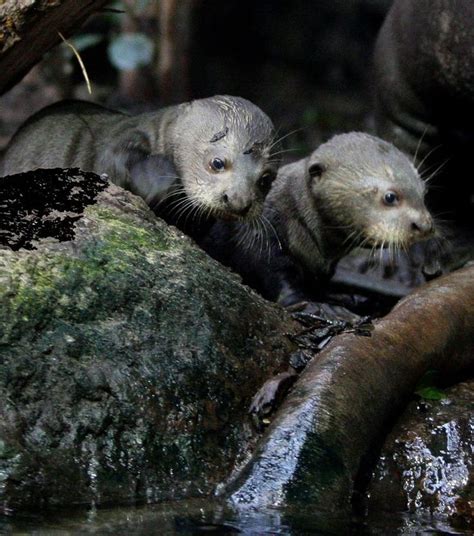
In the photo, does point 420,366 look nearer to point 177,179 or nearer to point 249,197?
point 249,197

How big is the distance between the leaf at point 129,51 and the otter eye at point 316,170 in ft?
9.36

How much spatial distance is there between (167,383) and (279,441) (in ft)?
1.16

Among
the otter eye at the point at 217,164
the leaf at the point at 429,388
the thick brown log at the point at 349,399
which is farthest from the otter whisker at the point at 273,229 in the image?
the leaf at the point at 429,388

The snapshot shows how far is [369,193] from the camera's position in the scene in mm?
5004

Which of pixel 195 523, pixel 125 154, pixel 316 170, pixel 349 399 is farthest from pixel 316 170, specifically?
pixel 195 523

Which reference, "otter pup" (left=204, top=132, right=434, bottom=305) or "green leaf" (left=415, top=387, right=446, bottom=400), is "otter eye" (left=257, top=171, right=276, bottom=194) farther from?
"green leaf" (left=415, top=387, right=446, bottom=400)

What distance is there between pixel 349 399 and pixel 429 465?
1.05ft

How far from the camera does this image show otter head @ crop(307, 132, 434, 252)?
4.94 metres

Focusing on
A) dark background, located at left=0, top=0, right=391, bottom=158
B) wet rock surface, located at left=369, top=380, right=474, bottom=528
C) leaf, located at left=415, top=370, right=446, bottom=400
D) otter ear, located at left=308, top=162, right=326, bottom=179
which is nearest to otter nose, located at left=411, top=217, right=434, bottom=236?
otter ear, located at left=308, top=162, right=326, bottom=179

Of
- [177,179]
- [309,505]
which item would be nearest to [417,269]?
[177,179]

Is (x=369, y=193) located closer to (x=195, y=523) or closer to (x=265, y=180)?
(x=265, y=180)

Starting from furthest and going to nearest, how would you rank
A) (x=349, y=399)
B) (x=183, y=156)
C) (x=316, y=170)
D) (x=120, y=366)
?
(x=316, y=170)
(x=183, y=156)
(x=349, y=399)
(x=120, y=366)

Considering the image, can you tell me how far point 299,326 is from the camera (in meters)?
4.07

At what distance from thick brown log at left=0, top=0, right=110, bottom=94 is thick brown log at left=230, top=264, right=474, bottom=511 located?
1.49 metres
